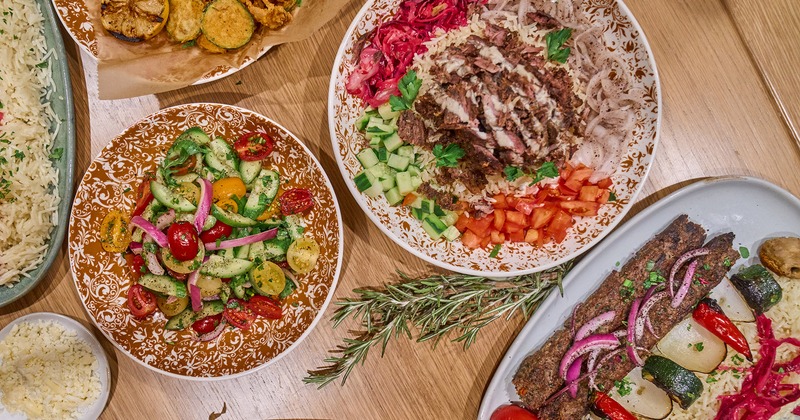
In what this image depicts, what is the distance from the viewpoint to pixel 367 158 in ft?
8.32

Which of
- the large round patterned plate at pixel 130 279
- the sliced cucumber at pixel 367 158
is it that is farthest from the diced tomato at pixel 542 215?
the large round patterned plate at pixel 130 279

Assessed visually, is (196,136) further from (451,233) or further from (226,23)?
(451,233)

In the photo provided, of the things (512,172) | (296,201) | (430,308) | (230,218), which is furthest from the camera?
(430,308)

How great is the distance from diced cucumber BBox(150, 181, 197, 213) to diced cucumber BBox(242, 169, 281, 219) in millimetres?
249

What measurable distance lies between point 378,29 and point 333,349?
156cm

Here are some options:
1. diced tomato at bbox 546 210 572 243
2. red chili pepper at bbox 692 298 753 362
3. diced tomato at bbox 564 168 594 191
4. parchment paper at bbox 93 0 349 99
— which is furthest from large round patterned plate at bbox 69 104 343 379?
red chili pepper at bbox 692 298 753 362

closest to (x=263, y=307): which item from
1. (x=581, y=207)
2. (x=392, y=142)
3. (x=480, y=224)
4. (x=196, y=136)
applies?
(x=196, y=136)

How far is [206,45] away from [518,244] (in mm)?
1709

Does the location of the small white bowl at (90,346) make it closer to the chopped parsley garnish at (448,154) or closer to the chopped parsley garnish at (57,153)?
the chopped parsley garnish at (57,153)

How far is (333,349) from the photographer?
A: 2.79 meters

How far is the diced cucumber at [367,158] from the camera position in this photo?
2.54m

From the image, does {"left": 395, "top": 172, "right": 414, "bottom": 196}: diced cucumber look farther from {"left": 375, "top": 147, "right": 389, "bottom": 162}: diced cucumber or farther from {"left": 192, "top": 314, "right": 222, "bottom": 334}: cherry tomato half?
{"left": 192, "top": 314, "right": 222, "bottom": 334}: cherry tomato half

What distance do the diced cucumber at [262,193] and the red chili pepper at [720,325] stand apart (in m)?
2.13

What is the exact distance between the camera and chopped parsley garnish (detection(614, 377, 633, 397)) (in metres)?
2.71
